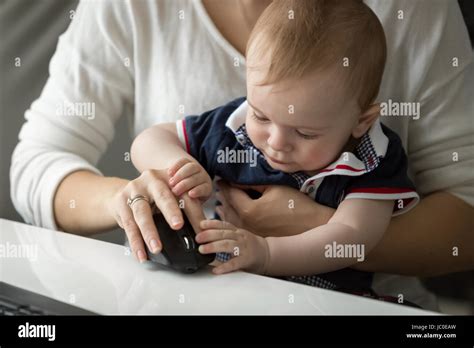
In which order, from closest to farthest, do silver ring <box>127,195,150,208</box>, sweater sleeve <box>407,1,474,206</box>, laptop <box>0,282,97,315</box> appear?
laptop <box>0,282,97,315</box>, silver ring <box>127,195,150,208</box>, sweater sleeve <box>407,1,474,206</box>

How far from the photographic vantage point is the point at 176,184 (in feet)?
2.06

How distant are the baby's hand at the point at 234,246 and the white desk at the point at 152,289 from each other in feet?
0.05

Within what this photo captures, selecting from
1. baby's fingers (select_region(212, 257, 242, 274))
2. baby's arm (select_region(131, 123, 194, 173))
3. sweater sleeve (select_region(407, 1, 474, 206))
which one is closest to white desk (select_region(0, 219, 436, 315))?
baby's fingers (select_region(212, 257, 242, 274))

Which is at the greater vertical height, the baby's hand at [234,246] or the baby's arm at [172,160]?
the baby's arm at [172,160]

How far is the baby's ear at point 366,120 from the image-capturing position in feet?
2.19

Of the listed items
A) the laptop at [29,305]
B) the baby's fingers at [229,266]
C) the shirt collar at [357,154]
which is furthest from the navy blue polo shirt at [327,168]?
the laptop at [29,305]

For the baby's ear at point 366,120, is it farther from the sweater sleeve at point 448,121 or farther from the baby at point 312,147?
the sweater sleeve at point 448,121

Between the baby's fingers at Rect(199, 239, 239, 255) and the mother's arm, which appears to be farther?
the mother's arm

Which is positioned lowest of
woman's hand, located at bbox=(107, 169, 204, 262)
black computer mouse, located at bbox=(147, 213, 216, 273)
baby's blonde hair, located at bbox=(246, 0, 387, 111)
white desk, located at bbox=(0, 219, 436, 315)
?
white desk, located at bbox=(0, 219, 436, 315)

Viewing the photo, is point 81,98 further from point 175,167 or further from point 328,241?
point 328,241

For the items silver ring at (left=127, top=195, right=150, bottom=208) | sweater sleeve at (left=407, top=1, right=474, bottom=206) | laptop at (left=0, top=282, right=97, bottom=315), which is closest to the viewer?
laptop at (left=0, top=282, right=97, bottom=315)

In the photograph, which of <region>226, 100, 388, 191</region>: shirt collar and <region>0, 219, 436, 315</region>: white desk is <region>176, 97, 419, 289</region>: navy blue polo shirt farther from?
<region>0, 219, 436, 315</region>: white desk

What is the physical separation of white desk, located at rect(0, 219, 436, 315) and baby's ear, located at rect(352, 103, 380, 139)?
0.20 meters

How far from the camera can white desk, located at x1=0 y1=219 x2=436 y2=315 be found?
1.70ft
